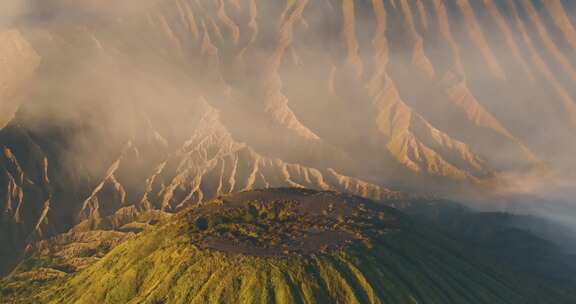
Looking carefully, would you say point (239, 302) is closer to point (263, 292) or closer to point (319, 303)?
point (263, 292)

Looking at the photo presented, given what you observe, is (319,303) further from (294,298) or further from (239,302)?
(239,302)

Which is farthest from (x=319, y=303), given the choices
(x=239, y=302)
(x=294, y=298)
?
(x=239, y=302)

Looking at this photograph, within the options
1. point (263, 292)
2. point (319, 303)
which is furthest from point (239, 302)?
point (319, 303)
